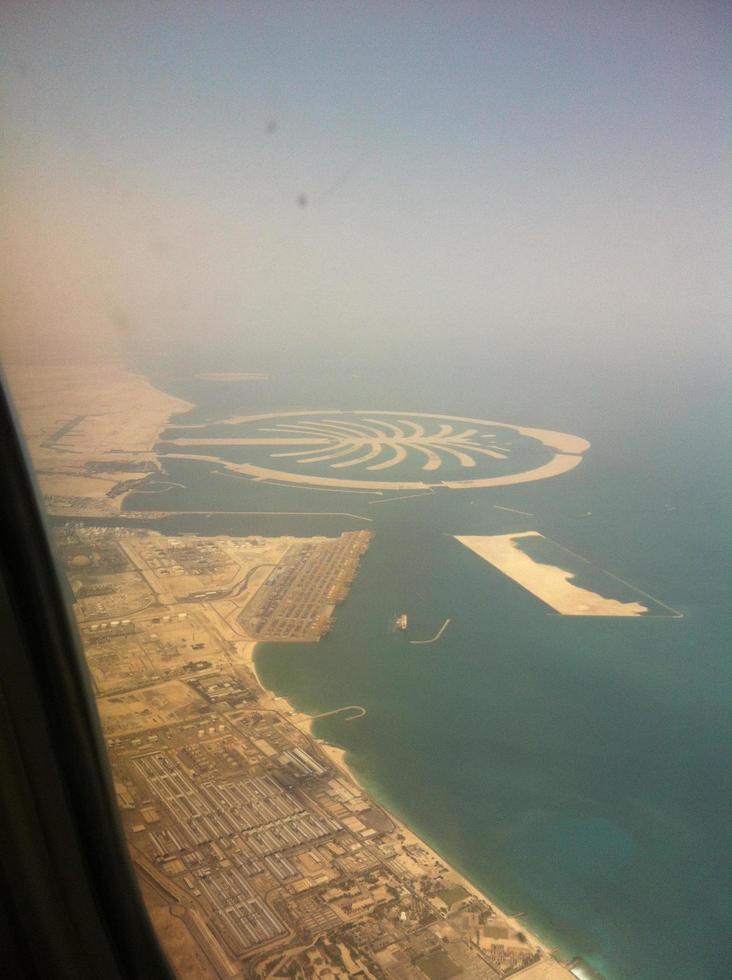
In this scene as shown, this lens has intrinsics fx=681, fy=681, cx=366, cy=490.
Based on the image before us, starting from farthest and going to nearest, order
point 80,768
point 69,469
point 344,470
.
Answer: point 344,470
point 69,469
point 80,768

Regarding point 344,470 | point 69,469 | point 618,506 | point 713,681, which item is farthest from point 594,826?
point 69,469

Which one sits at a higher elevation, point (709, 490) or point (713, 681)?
point (709, 490)

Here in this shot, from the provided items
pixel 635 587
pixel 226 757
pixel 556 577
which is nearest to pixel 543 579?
pixel 556 577

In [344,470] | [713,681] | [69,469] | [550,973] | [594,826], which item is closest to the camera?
[550,973]

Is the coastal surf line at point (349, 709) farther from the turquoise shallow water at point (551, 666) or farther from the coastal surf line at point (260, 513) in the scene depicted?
the coastal surf line at point (260, 513)

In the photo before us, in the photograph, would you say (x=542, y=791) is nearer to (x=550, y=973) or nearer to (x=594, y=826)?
(x=594, y=826)

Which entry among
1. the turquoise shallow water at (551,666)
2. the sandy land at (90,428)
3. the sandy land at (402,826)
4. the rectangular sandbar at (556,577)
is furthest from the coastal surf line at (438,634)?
the sandy land at (90,428)

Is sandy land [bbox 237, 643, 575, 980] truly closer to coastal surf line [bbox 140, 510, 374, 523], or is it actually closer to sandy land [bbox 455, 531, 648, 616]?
coastal surf line [bbox 140, 510, 374, 523]
